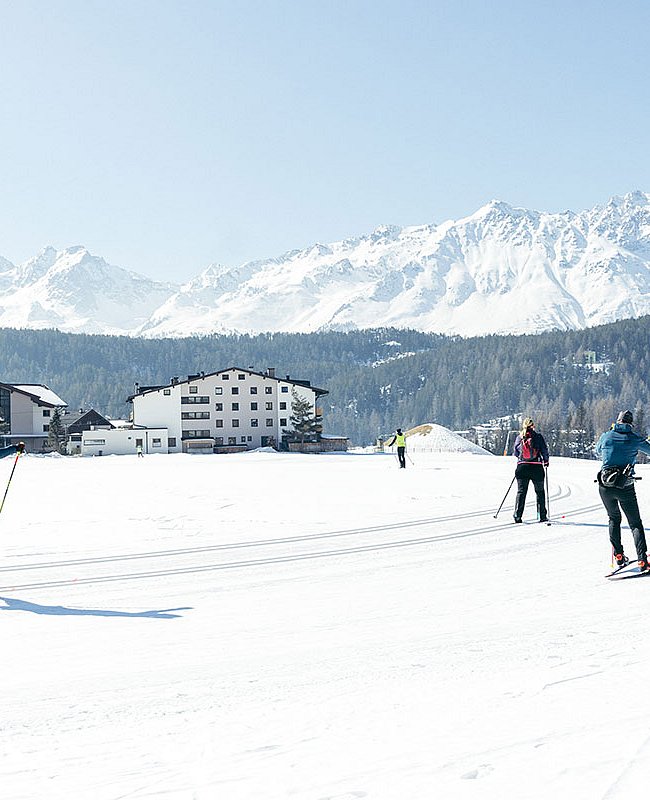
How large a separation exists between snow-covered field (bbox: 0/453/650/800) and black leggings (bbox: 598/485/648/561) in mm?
629

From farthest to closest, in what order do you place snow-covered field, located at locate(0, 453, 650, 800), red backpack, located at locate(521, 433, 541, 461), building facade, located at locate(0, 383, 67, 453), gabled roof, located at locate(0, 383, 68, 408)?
gabled roof, located at locate(0, 383, 68, 408)
building facade, located at locate(0, 383, 67, 453)
red backpack, located at locate(521, 433, 541, 461)
snow-covered field, located at locate(0, 453, 650, 800)

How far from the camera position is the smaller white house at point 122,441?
7056cm

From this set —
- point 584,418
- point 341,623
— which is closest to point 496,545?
point 341,623

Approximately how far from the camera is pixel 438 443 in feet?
247

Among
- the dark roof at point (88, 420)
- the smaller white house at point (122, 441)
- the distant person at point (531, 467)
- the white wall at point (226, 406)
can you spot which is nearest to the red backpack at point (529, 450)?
the distant person at point (531, 467)

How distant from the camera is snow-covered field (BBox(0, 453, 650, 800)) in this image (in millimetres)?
4215

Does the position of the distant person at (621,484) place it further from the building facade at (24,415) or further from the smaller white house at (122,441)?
the building facade at (24,415)

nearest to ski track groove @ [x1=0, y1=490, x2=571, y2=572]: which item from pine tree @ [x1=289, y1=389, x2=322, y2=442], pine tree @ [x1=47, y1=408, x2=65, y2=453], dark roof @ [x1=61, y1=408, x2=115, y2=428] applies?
pine tree @ [x1=289, y1=389, x2=322, y2=442]

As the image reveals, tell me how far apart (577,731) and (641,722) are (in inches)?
17.9

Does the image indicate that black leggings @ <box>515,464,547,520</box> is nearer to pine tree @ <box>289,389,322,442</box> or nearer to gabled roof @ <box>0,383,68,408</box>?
pine tree @ <box>289,389,322,442</box>

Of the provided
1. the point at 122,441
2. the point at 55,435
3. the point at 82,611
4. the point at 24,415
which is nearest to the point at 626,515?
the point at 82,611

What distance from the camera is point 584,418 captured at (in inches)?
5758

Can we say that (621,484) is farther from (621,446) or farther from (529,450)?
(529,450)

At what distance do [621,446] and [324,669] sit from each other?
589cm
